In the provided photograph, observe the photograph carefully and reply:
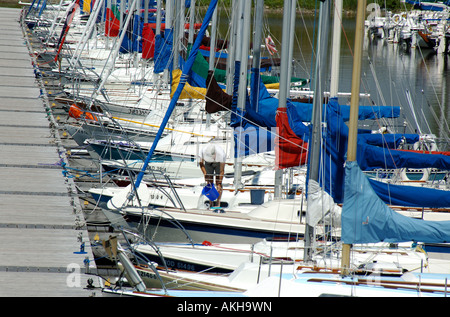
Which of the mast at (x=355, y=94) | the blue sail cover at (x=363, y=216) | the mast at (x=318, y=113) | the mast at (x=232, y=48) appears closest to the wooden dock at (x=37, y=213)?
the mast at (x=318, y=113)

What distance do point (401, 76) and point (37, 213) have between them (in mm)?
31967

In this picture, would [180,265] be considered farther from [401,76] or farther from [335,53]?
[401,76]

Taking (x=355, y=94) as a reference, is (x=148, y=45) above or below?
below

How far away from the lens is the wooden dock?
10.9 m

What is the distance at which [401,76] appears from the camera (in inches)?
1665

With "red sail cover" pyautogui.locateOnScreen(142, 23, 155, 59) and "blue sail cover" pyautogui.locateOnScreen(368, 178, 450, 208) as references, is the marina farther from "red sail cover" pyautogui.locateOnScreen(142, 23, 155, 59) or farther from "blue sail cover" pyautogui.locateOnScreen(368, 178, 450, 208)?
"red sail cover" pyautogui.locateOnScreen(142, 23, 155, 59)

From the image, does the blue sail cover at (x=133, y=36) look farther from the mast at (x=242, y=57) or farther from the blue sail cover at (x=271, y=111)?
the blue sail cover at (x=271, y=111)

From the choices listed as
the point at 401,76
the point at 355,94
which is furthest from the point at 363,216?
the point at 401,76

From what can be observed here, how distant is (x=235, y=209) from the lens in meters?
14.6

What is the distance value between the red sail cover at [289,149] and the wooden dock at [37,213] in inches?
151

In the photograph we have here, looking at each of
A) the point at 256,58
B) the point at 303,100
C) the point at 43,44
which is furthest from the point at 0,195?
the point at 43,44

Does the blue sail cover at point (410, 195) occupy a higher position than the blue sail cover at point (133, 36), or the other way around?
the blue sail cover at point (133, 36)

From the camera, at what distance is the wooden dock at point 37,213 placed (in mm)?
10922
